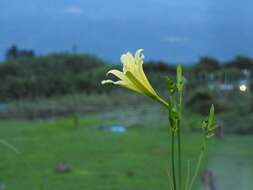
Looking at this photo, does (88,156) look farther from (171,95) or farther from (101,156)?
(171,95)

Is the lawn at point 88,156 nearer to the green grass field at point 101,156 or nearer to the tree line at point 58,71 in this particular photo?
the green grass field at point 101,156

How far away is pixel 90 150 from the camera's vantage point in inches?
269

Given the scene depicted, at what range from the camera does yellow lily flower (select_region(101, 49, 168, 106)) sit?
2.00 ft

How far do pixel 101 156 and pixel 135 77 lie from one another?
586cm

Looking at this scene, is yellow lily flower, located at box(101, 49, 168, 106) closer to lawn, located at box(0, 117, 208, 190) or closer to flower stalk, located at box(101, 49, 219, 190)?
flower stalk, located at box(101, 49, 219, 190)

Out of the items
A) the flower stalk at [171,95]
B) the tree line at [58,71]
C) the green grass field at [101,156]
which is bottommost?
the green grass field at [101,156]

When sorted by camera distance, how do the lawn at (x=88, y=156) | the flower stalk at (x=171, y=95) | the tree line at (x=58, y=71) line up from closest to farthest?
the flower stalk at (x=171, y=95) < the lawn at (x=88, y=156) < the tree line at (x=58, y=71)

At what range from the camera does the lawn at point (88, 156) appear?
493 cm

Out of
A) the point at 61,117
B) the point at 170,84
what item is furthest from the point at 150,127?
the point at 170,84

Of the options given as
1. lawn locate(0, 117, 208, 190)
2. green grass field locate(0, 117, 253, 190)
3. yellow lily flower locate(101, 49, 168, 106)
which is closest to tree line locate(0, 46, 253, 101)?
lawn locate(0, 117, 208, 190)

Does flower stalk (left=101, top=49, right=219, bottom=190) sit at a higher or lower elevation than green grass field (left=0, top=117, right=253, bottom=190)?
higher

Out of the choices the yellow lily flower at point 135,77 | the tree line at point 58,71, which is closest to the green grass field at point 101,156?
the yellow lily flower at point 135,77

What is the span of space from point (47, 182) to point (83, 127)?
467cm

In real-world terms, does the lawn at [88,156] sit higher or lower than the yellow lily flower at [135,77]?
lower
